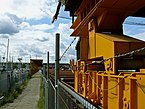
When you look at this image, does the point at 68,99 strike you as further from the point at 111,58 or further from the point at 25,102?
the point at 25,102

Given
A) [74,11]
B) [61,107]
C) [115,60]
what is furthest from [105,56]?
[74,11]

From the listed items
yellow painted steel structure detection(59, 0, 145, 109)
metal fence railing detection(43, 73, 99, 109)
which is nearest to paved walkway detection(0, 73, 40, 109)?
metal fence railing detection(43, 73, 99, 109)

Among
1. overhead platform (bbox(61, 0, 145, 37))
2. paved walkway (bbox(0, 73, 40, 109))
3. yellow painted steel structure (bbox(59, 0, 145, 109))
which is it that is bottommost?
paved walkway (bbox(0, 73, 40, 109))

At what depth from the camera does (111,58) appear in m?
2.75

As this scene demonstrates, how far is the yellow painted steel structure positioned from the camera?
230 cm

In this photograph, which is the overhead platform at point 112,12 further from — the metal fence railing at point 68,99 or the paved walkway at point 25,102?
the paved walkway at point 25,102

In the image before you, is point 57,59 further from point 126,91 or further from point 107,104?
point 126,91

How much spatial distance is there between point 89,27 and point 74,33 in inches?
35.4

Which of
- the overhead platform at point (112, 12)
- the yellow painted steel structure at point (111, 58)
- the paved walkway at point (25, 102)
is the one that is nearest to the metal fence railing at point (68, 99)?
the yellow painted steel structure at point (111, 58)

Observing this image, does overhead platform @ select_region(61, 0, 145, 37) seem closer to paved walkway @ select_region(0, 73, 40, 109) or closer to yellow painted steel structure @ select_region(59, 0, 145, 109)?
yellow painted steel structure @ select_region(59, 0, 145, 109)

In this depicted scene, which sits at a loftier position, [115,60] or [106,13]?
[106,13]

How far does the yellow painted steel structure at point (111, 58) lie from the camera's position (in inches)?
90.7

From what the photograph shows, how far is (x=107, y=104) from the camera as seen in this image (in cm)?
313

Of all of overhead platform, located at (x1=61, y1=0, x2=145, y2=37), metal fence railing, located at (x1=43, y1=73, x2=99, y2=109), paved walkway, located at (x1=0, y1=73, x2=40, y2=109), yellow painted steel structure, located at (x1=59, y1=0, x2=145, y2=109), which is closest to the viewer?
yellow painted steel structure, located at (x1=59, y1=0, x2=145, y2=109)
